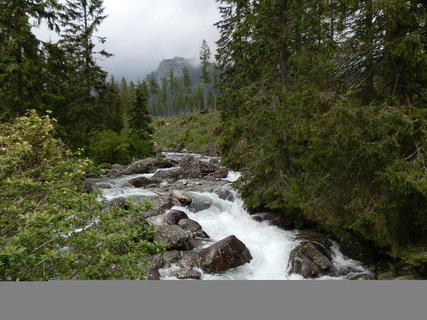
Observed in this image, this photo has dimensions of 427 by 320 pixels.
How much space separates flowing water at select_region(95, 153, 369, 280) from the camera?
827 centimetres

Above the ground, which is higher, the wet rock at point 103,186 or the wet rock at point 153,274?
the wet rock at point 103,186

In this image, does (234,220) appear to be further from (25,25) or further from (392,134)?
(25,25)

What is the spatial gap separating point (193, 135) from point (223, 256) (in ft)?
131

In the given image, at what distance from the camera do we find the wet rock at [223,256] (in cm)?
821

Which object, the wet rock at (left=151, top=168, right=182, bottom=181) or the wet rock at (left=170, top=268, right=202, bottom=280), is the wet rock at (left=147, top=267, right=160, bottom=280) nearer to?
the wet rock at (left=170, top=268, right=202, bottom=280)

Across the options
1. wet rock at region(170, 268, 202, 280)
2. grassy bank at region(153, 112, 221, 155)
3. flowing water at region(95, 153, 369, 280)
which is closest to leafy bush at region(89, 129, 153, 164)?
flowing water at region(95, 153, 369, 280)

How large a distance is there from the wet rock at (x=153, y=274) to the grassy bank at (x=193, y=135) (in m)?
27.8

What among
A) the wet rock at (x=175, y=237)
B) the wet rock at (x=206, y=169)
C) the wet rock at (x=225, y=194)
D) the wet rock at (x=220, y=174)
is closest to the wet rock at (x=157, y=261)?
the wet rock at (x=175, y=237)

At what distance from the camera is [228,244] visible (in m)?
8.67

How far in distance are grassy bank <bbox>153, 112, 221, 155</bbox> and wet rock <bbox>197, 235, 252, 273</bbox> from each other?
1051 inches

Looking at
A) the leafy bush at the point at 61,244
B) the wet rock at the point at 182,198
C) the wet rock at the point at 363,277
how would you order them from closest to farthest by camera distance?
1. the leafy bush at the point at 61,244
2. the wet rock at the point at 363,277
3. the wet rock at the point at 182,198

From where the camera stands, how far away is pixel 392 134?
Result: 19.5 ft

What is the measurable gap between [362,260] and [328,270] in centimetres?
139

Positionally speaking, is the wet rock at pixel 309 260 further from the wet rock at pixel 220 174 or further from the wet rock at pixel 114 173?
the wet rock at pixel 114 173
